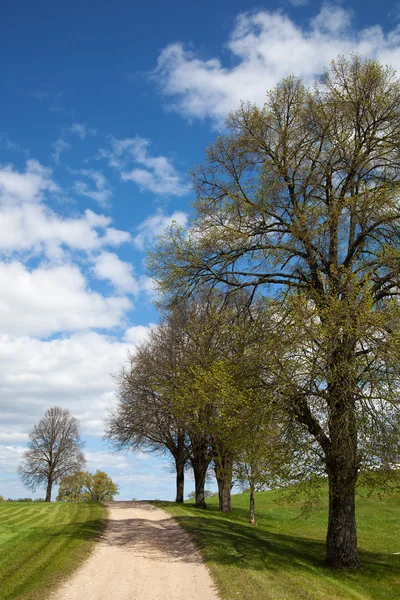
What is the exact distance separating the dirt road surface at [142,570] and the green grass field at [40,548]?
0.40 m

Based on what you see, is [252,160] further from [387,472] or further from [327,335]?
[387,472]

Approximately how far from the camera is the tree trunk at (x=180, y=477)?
31487mm

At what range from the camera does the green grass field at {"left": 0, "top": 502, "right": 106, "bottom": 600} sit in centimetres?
1039

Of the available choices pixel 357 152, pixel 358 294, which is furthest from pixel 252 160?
pixel 358 294

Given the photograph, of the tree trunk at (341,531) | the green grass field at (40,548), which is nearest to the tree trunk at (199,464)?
the green grass field at (40,548)

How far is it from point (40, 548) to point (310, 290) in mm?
11098

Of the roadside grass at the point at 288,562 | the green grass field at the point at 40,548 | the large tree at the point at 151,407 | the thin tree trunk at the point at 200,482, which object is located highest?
the large tree at the point at 151,407

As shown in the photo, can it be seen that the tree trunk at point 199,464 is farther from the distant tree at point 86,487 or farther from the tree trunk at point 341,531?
the distant tree at point 86,487

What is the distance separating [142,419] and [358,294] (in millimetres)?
19693

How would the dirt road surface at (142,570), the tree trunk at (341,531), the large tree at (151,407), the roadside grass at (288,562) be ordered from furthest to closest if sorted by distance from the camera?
the large tree at (151,407) → the tree trunk at (341,531) → the roadside grass at (288,562) → the dirt road surface at (142,570)

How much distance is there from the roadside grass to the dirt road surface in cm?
49

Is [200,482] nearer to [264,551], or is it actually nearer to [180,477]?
[180,477]

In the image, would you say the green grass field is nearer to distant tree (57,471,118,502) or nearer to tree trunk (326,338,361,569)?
tree trunk (326,338,361,569)

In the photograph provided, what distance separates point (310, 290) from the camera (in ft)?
46.6
